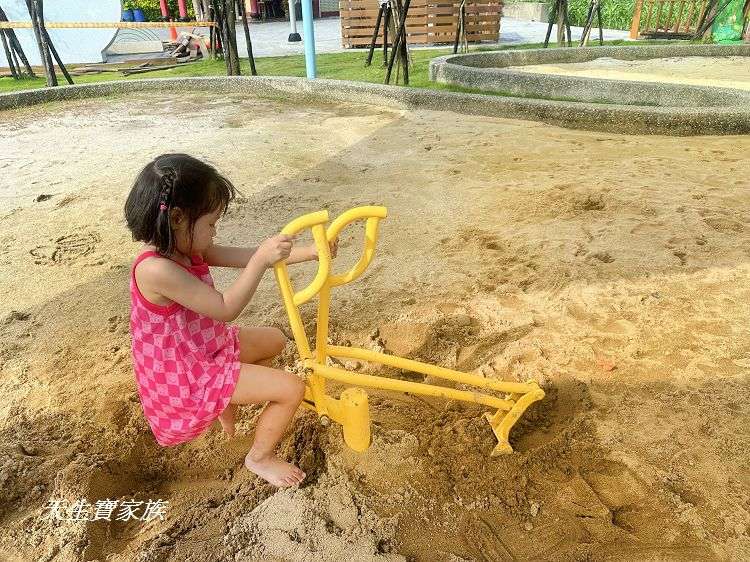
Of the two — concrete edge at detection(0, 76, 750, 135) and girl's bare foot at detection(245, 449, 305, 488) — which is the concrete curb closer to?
concrete edge at detection(0, 76, 750, 135)

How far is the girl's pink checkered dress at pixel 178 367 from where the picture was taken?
58.3 inches

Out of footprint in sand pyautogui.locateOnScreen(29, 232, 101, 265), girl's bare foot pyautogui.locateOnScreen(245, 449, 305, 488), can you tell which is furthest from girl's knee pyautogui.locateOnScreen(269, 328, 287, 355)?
footprint in sand pyautogui.locateOnScreen(29, 232, 101, 265)

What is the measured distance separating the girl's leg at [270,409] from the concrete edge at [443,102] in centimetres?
458

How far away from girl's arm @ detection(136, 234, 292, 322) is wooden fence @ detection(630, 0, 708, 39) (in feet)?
45.2

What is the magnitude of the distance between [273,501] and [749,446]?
1.37m

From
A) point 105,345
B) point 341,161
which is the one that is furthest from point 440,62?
point 105,345

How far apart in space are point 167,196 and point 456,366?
120cm

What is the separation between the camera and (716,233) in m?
2.85

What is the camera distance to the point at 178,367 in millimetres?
1492

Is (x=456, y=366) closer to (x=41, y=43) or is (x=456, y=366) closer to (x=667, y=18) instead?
(x=41, y=43)

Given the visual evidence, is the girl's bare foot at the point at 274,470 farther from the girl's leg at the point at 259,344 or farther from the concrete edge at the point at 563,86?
the concrete edge at the point at 563,86

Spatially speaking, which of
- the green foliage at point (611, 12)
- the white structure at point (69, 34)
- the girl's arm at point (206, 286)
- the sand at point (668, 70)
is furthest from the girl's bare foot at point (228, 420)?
the green foliage at point (611, 12)

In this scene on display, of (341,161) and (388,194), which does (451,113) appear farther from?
(388,194)

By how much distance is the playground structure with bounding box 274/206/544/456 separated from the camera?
143 cm
